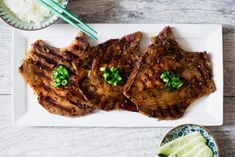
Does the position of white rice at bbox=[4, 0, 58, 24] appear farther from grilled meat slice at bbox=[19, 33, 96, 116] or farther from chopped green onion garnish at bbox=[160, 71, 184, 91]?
chopped green onion garnish at bbox=[160, 71, 184, 91]

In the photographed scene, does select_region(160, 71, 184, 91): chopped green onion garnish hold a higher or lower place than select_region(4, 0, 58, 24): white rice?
lower

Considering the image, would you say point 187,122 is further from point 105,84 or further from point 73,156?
point 73,156

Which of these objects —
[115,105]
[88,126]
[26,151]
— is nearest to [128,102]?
[115,105]

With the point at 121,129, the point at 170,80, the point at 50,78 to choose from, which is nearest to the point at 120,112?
the point at 121,129

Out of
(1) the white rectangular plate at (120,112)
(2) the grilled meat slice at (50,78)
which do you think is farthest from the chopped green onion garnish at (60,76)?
(1) the white rectangular plate at (120,112)

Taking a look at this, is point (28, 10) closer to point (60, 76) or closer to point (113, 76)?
point (60, 76)

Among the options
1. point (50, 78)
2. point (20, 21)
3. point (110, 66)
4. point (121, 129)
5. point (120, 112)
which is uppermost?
point (20, 21)

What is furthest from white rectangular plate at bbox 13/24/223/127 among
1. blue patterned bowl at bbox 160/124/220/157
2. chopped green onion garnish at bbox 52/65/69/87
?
chopped green onion garnish at bbox 52/65/69/87
